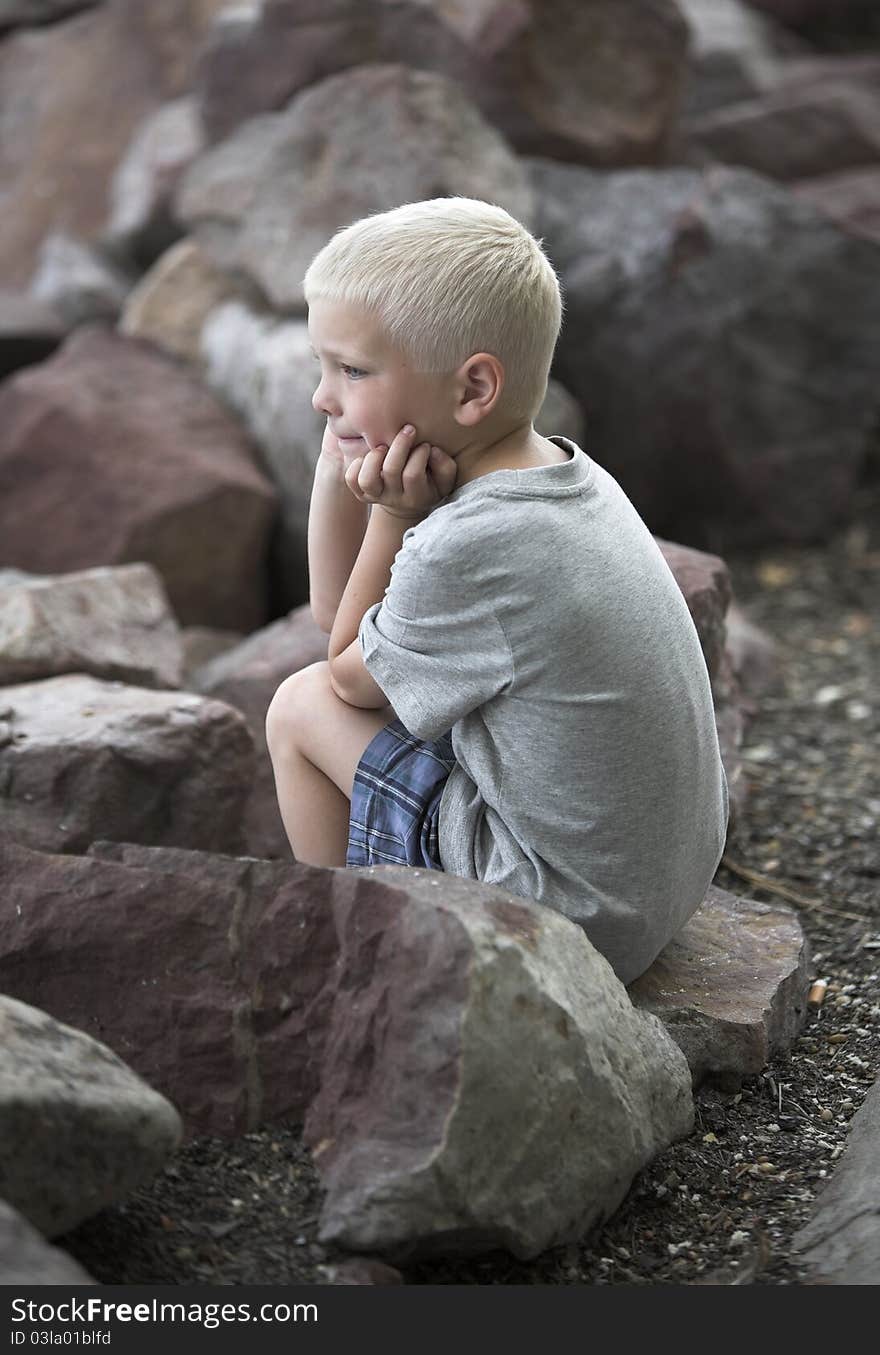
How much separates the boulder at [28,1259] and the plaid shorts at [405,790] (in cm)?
76

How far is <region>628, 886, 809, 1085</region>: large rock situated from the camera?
215 centimetres

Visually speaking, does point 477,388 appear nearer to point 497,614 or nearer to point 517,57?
point 497,614

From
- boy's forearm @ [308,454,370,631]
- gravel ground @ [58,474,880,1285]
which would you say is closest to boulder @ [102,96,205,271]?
gravel ground @ [58,474,880,1285]

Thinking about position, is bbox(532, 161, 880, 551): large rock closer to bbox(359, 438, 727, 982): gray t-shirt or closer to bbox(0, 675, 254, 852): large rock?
bbox(0, 675, 254, 852): large rock

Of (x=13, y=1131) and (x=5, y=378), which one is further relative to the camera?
(x=5, y=378)

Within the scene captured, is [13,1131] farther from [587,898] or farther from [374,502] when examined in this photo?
[374,502]

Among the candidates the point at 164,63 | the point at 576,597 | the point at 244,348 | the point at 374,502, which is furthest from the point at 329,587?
the point at 164,63

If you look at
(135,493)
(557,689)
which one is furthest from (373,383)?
(135,493)

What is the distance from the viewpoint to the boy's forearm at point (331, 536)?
7.43 ft

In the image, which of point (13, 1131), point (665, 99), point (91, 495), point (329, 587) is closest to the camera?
point (13, 1131)

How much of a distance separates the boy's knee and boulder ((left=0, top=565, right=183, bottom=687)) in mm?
989

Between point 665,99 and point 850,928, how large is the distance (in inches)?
136

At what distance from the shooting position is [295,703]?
2184 mm

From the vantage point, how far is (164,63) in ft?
23.4
